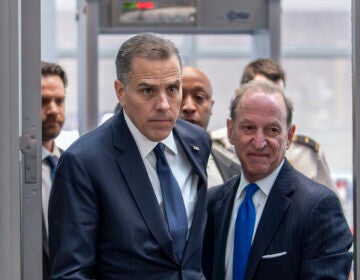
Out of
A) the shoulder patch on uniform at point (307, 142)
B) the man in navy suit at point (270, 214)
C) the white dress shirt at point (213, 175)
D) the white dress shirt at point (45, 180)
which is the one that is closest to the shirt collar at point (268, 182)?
the man in navy suit at point (270, 214)

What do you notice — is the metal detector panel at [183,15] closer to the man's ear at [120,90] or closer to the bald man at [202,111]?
the bald man at [202,111]

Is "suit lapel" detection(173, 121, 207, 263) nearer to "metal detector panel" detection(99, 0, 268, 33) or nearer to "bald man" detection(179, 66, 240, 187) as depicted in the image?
"bald man" detection(179, 66, 240, 187)

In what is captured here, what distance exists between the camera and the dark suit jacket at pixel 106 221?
1952 millimetres

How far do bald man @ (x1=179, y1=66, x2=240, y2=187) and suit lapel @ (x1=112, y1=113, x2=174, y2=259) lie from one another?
1020 mm

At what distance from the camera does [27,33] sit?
5.99 ft

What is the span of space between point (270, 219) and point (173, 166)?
1.09ft

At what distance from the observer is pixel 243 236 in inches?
88.6

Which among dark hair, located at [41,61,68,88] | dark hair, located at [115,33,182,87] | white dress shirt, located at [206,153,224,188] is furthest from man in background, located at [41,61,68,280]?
dark hair, located at [115,33,182,87]

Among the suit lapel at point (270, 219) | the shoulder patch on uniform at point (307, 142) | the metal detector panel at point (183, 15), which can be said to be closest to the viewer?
the suit lapel at point (270, 219)

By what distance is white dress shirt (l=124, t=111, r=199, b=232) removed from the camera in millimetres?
2088

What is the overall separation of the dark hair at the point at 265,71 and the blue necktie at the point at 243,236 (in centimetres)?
117

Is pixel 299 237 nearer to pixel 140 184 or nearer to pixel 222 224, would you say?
pixel 222 224

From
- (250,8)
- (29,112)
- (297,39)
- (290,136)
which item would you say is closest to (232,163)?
(290,136)

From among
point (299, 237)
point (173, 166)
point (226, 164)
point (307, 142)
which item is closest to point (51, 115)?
point (226, 164)
